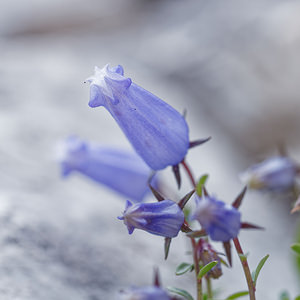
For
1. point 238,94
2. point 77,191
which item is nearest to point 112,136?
point 77,191

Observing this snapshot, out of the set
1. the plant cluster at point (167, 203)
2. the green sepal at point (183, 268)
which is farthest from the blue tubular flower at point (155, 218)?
the green sepal at point (183, 268)

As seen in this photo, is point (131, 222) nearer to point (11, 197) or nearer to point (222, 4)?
point (11, 197)

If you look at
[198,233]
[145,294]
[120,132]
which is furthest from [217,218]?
[120,132]

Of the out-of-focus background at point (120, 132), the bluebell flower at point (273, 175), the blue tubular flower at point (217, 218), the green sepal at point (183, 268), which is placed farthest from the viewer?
the out-of-focus background at point (120, 132)

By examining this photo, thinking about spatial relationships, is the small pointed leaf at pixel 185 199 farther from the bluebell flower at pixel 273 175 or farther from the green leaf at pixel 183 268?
the bluebell flower at pixel 273 175

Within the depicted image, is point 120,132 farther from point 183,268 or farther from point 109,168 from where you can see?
point 183,268
